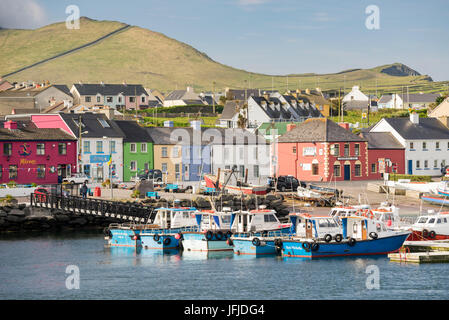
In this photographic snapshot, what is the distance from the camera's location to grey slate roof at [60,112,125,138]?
85.7 meters

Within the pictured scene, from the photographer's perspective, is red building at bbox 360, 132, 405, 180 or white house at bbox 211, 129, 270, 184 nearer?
red building at bbox 360, 132, 405, 180

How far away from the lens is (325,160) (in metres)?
86.8

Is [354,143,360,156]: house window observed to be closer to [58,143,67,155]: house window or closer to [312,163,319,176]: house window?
[312,163,319,176]: house window

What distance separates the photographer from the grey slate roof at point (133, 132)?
88.8 metres

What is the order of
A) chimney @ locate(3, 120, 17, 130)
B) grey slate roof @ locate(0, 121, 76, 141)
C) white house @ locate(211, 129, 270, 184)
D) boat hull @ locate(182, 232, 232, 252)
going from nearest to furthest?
boat hull @ locate(182, 232, 232, 252), grey slate roof @ locate(0, 121, 76, 141), chimney @ locate(3, 120, 17, 130), white house @ locate(211, 129, 270, 184)

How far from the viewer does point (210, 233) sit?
50.7m

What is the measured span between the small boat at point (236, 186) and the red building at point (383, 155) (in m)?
18.8

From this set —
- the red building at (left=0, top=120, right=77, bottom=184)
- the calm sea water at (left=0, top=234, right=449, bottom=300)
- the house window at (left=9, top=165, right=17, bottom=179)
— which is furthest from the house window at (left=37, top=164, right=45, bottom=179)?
the calm sea water at (left=0, top=234, right=449, bottom=300)

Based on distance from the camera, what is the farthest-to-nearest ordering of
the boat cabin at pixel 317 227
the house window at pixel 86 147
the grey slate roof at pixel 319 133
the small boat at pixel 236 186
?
the grey slate roof at pixel 319 133
the house window at pixel 86 147
the small boat at pixel 236 186
the boat cabin at pixel 317 227

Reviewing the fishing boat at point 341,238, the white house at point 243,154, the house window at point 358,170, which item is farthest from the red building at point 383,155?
the fishing boat at point 341,238

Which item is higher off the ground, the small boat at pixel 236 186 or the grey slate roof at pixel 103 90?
the grey slate roof at pixel 103 90

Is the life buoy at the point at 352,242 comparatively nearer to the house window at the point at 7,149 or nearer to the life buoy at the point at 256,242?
the life buoy at the point at 256,242

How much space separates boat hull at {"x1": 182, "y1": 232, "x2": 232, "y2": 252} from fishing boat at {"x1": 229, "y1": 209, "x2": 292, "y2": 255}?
1.15m
